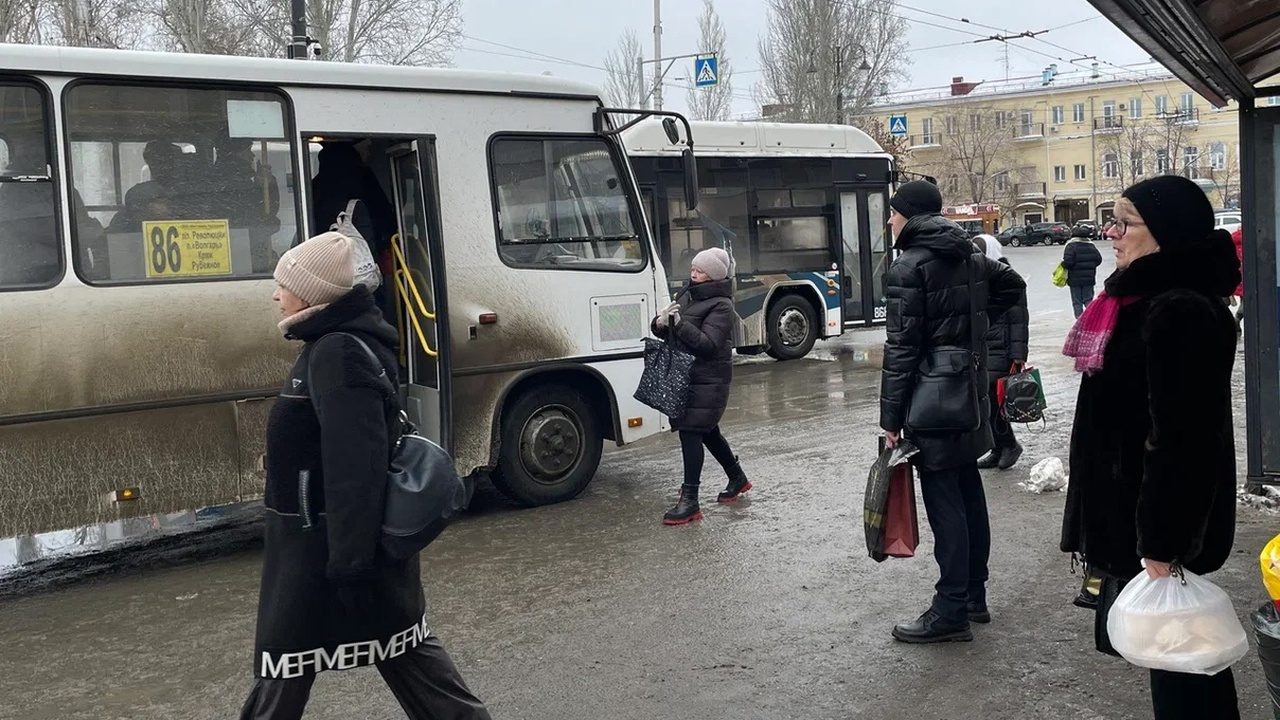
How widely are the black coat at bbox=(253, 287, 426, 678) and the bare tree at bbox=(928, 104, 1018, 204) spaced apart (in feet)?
254

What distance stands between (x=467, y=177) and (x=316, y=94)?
106 cm

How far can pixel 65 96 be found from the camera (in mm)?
6086

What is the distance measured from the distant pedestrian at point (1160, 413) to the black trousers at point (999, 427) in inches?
167

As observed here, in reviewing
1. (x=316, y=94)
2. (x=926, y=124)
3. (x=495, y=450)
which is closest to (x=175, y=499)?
(x=495, y=450)

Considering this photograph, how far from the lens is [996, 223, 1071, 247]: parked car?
2579 inches

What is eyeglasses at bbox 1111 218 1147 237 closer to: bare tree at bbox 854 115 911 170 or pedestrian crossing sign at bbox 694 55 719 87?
pedestrian crossing sign at bbox 694 55 719 87

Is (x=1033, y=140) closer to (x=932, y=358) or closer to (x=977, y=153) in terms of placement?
(x=977, y=153)

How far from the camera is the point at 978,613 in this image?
512 centimetres

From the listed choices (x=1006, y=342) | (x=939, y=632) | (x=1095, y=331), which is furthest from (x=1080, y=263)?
(x=1095, y=331)

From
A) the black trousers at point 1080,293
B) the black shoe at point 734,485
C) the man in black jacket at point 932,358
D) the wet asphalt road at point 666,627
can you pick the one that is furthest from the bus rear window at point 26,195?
the black trousers at point 1080,293

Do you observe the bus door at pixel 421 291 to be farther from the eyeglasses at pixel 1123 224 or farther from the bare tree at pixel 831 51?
the bare tree at pixel 831 51

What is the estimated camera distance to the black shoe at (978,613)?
16.8ft

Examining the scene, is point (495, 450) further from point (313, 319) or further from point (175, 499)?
point (313, 319)

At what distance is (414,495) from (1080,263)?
51.5 ft
